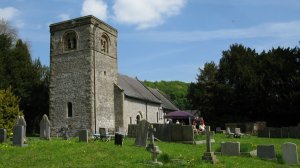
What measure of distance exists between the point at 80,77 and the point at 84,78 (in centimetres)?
44

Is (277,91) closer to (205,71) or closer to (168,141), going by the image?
(205,71)

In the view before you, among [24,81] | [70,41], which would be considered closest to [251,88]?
[70,41]

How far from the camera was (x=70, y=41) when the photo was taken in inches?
1415

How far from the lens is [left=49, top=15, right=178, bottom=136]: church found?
34.0 m

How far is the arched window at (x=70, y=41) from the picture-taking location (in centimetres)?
3566

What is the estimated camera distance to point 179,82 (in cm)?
10306

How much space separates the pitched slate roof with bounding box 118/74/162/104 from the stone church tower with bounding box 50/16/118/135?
149 inches

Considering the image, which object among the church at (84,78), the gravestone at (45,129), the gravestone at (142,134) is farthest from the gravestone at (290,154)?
the church at (84,78)

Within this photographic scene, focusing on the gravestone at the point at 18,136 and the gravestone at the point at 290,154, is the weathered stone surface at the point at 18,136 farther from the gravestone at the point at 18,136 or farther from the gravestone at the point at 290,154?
the gravestone at the point at 290,154

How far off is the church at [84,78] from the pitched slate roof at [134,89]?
2.44 m

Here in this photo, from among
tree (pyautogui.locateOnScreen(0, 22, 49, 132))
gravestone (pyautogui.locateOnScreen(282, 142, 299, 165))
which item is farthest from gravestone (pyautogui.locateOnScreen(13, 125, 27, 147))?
tree (pyautogui.locateOnScreen(0, 22, 49, 132))

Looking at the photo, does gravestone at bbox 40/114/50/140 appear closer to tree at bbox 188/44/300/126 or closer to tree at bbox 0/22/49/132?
tree at bbox 0/22/49/132

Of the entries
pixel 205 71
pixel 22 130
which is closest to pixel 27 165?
pixel 22 130

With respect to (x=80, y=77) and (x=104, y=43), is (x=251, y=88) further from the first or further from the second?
(x=80, y=77)
